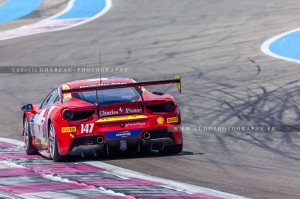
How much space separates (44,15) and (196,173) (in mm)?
23458

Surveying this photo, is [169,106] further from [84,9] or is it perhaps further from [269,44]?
[84,9]

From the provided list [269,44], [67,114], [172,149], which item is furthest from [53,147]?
[269,44]

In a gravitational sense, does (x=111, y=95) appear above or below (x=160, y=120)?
above

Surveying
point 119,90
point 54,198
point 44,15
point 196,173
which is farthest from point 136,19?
point 54,198

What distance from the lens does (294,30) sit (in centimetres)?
2448

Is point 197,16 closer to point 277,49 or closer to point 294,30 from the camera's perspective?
point 294,30

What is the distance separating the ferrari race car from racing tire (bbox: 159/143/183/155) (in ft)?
0.05

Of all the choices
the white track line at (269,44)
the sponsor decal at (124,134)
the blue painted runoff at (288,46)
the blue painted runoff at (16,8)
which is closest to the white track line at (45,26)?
the blue painted runoff at (16,8)

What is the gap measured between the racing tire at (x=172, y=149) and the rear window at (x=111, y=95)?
80cm

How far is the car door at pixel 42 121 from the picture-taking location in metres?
11.5

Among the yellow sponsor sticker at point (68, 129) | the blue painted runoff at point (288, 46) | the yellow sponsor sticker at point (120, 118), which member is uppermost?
the blue painted runoff at point (288, 46)

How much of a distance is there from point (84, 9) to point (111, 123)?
73.6 feet

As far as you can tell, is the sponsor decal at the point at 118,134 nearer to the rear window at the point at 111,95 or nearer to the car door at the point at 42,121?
the rear window at the point at 111,95

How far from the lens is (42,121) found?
11.6 metres
